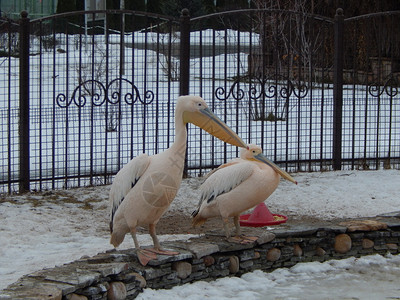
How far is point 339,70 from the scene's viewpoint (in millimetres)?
9508

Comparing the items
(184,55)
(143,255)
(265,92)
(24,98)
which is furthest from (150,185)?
(265,92)

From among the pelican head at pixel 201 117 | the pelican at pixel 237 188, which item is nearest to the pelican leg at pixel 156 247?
the pelican at pixel 237 188

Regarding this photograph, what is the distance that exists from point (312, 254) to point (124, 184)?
190cm

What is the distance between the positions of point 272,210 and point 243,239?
198 centimetres

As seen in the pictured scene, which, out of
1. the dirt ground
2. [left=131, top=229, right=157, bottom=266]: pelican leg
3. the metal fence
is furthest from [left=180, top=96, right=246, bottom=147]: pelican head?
the metal fence

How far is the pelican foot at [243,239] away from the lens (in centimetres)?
549

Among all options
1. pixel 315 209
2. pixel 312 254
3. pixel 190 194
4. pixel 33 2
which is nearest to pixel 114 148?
pixel 190 194

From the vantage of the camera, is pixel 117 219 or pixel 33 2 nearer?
pixel 117 219

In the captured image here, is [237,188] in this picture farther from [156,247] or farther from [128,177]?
[128,177]

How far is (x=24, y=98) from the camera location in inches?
316

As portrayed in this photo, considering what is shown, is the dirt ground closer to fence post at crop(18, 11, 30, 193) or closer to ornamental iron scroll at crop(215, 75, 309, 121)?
fence post at crop(18, 11, 30, 193)

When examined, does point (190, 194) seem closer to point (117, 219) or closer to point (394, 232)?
point (394, 232)

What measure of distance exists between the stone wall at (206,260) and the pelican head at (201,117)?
2.74 feet

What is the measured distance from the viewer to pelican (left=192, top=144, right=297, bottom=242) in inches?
208
